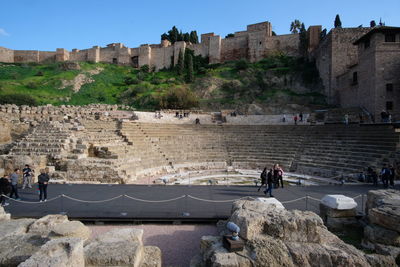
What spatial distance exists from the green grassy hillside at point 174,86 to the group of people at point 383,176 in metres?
19.2

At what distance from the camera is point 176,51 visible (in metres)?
49.1

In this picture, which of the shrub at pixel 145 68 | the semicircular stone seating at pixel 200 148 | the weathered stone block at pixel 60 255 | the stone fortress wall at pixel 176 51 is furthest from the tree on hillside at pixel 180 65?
the weathered stone block at pixel 60 255

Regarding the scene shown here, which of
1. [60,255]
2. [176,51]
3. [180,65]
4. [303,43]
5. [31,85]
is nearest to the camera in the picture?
[60,255]

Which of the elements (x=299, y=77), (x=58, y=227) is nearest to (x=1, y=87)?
(x=58, y=227)

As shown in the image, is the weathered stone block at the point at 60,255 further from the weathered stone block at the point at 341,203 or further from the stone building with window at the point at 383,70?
the stone building with window at the point at 383,70

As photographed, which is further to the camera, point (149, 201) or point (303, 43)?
point (303, 43)

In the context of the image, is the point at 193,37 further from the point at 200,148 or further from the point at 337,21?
the point at 200,148

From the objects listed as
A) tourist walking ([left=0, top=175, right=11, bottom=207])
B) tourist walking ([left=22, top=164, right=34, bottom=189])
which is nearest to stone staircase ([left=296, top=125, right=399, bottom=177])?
tourist walking ([left=22, top=164, right=34, bottom=189])

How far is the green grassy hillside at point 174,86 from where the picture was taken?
31.5 metres

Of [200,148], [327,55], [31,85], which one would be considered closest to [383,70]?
[327,55]

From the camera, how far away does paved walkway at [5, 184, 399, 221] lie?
7035 millimetres

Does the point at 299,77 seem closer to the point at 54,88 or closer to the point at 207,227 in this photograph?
the point at 207,227

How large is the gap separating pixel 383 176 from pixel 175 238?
392 inches

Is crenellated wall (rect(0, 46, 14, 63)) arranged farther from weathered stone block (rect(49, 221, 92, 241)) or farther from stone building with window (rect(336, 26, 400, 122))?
stone building with window (rect(336, 26, 400, 122))
